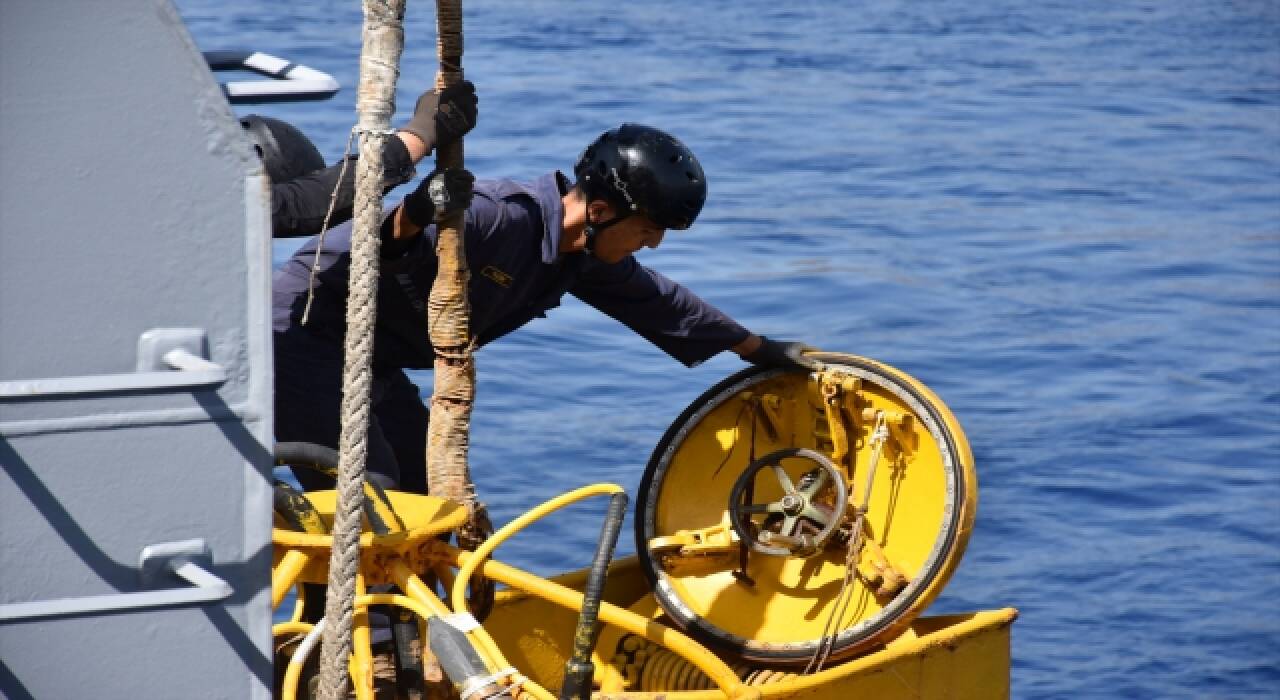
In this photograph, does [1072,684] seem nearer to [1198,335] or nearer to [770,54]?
[1198,335]

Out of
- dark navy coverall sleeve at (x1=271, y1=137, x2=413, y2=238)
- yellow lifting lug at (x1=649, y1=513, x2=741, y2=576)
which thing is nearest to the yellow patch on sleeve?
dark navy coverall sleeve at (x1=271, y1=137, x2=413, y2=238)

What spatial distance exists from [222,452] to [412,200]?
1864 millimetres

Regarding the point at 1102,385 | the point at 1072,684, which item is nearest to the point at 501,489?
the point at 1072,684

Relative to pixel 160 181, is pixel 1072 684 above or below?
below

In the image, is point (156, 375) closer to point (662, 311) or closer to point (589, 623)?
point (589, 623)

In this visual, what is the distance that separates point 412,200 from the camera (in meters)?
4.04

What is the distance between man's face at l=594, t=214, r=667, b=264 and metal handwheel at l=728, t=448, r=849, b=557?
2.41 feet

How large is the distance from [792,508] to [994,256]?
9.60 meters

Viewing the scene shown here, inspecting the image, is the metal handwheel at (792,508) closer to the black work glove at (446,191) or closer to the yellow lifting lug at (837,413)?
the yellow lifting lug at (837,413)

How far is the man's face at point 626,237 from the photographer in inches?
184

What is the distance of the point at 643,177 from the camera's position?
457cm

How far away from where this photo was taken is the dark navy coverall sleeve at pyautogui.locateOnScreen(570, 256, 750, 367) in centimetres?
498

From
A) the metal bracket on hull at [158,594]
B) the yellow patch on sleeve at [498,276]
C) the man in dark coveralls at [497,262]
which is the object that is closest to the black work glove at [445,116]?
the man in dark coveralls at [497,262]

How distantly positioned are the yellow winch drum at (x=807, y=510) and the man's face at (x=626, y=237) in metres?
0.57
